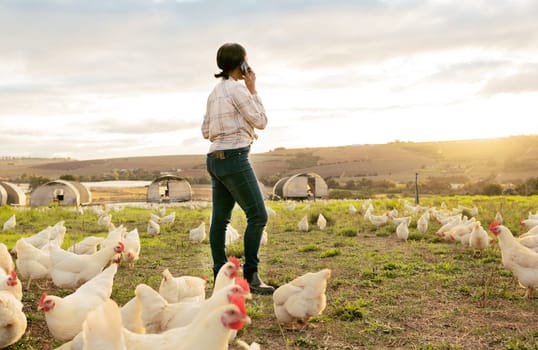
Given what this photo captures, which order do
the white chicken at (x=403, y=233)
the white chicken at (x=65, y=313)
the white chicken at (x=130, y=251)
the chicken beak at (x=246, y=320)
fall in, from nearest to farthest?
the chicken beak at (x=246, y=320), the white chicken at (x=65, y=313), the white chicken at (x=130, y=251), the white chicken at (x=403, y=233)

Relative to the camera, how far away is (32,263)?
562 centimetres

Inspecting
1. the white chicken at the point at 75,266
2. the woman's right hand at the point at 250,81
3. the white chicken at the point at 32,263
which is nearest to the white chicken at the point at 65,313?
the white chicken at the point at 75,266

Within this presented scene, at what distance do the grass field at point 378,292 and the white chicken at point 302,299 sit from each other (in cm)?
15

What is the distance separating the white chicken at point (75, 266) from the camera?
5.29 m

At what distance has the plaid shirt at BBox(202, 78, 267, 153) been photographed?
15.7ft

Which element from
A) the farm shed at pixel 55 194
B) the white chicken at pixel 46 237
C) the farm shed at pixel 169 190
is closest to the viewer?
the white chicken at pixel 46 237

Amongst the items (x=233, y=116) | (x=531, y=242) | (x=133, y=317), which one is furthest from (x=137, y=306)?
(x=531, y=242)

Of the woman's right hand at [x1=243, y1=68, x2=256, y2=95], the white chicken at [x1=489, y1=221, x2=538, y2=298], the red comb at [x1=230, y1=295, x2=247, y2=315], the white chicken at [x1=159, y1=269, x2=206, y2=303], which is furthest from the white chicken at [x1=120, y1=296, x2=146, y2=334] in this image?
the white chicken at [x1=489, y1=221, x2=538, y2=298]

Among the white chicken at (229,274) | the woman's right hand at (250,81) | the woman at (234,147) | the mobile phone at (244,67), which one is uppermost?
the mobile phone at (244,67)

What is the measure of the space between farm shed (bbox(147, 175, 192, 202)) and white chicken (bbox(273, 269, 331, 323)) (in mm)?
25786

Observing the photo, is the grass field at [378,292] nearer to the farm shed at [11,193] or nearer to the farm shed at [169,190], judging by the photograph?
the farm shed at [11,193]

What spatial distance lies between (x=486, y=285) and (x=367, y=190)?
26.8m

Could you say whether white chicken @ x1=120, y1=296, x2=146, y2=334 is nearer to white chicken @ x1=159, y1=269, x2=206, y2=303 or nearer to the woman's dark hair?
white chicken @ x1=159, y1=269, x2=206, y2=303

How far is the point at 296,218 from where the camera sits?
1454 cm
